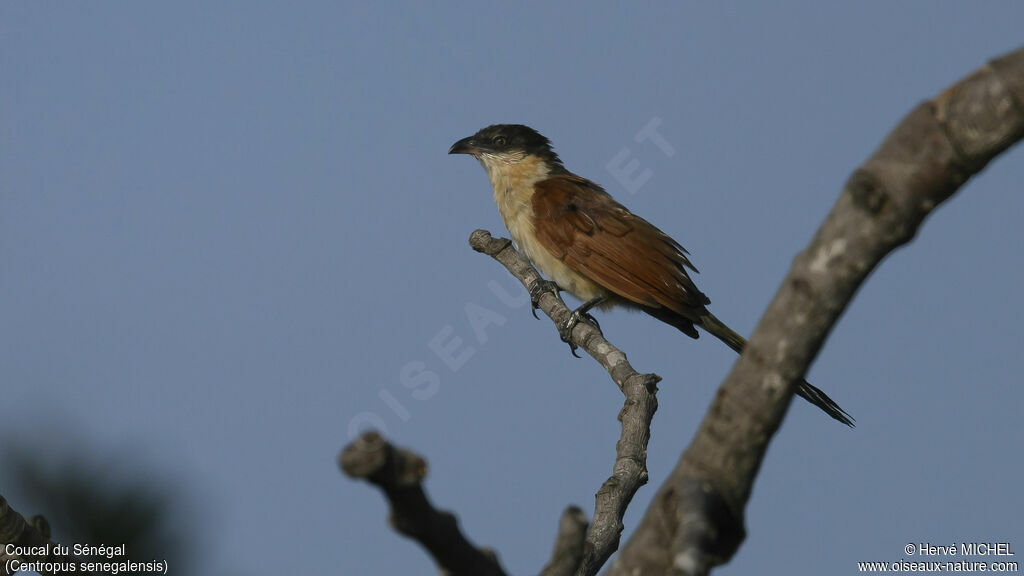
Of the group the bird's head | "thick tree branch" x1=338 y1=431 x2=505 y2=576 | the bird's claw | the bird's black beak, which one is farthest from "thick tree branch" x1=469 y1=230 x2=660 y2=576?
the bird's black beak

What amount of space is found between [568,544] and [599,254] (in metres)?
3.82

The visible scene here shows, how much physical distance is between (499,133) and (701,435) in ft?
17.4

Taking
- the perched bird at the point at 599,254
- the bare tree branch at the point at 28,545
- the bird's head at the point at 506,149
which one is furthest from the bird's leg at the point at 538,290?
the bare tree branch at the point at 28,545

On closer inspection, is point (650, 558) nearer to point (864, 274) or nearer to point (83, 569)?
point (864, 274)

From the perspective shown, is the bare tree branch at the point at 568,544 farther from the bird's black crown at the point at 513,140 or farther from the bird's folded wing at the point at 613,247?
the bird's black crown at the point at 513,140

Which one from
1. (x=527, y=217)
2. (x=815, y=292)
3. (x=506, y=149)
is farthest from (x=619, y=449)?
(x=506, y=149)

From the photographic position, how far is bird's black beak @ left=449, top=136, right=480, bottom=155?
21.5 feet

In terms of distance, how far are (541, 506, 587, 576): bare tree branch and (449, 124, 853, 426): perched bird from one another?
3.20 meters

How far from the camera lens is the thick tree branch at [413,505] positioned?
1.23m

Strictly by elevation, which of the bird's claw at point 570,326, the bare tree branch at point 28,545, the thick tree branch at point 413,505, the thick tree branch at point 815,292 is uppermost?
the bird's claw at point 570,326

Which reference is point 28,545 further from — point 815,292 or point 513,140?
point 513,140

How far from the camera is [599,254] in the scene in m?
5.45

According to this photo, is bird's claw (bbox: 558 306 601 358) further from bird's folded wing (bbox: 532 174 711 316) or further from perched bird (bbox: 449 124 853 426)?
bird's folded wing (bbox: 532 174 711 316)

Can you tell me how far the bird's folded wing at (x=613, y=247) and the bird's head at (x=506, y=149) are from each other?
585 millimetres
